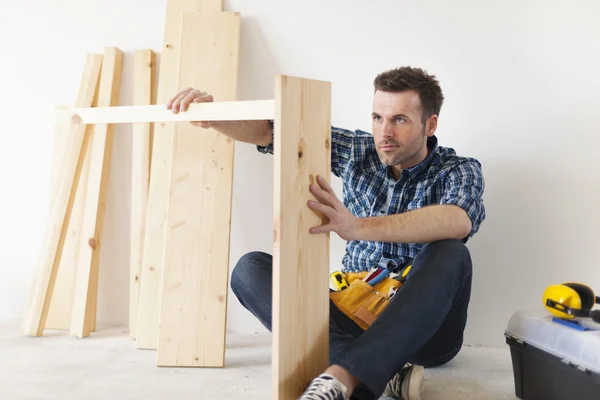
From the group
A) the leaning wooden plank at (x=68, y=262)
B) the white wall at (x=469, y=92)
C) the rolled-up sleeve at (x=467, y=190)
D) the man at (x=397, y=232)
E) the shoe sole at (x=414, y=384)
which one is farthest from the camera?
the leaning wooden plank at (x=68, y=262)

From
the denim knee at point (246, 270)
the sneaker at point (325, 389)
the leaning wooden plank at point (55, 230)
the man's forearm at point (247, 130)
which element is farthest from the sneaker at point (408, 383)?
the leaning wooden plank at point (55, 230)

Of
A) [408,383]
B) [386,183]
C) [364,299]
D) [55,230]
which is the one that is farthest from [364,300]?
[55,230]

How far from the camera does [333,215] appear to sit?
1.75 meters

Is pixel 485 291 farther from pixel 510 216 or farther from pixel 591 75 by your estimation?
pixel 591 75

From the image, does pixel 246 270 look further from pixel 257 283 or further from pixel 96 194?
pixel 96 194

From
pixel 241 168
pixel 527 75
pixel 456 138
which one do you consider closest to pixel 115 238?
pixel 241 168

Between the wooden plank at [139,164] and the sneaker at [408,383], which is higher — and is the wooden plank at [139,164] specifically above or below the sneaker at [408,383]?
above

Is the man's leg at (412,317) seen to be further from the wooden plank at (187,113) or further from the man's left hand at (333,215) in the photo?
the wooden plank at (187,113)

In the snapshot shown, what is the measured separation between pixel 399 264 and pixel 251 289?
50 centimetres

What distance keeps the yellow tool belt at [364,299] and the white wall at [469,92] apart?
62cm

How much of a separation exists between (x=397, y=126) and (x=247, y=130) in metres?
0.50

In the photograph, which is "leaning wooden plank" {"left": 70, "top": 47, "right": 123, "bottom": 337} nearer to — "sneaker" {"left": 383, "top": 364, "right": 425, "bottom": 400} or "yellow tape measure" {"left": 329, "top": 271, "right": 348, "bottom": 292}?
"yellow tape measure" {"left": 329, "top": 271, "right": 348, "bottom": 292}

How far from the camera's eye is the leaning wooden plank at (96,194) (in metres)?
2.77

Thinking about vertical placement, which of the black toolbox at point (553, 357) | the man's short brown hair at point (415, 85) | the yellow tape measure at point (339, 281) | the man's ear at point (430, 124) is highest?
the man's short brown hair at point (415, 85)
